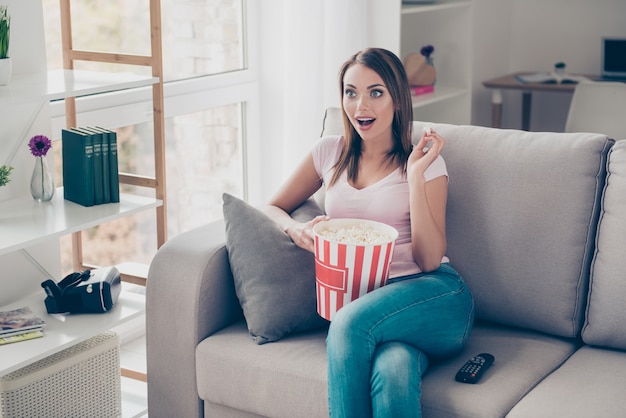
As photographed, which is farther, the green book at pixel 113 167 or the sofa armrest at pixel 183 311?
the green book at pixel 113 167

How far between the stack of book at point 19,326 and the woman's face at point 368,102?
3.15 feet

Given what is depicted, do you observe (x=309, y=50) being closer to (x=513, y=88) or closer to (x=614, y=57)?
(x=513, y=88)

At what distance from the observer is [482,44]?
4594mm

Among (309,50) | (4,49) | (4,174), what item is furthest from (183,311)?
(309,50)

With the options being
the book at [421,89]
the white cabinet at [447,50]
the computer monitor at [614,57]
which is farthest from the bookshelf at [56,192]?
the computer monitor at [614,57]

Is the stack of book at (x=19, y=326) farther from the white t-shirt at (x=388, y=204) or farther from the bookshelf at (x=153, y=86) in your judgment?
the white t-shirt at (x=388, y=204)

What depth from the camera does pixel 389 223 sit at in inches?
85.9

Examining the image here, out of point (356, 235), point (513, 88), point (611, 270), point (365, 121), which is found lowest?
point (611, 270)

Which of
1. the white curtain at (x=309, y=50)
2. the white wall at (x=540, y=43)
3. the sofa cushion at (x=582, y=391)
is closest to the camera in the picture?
the sofa cushion at (x=582, y=391)

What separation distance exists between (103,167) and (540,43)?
3.29 m

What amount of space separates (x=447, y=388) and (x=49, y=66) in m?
1.63

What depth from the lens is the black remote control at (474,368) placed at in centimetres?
191

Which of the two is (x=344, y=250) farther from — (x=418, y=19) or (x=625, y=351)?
(x=418, y=19)

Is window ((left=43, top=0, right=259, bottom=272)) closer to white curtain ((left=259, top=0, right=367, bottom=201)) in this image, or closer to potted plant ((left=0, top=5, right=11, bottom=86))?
white curtain ((left=259, top=0, right=367, bottom=201))
